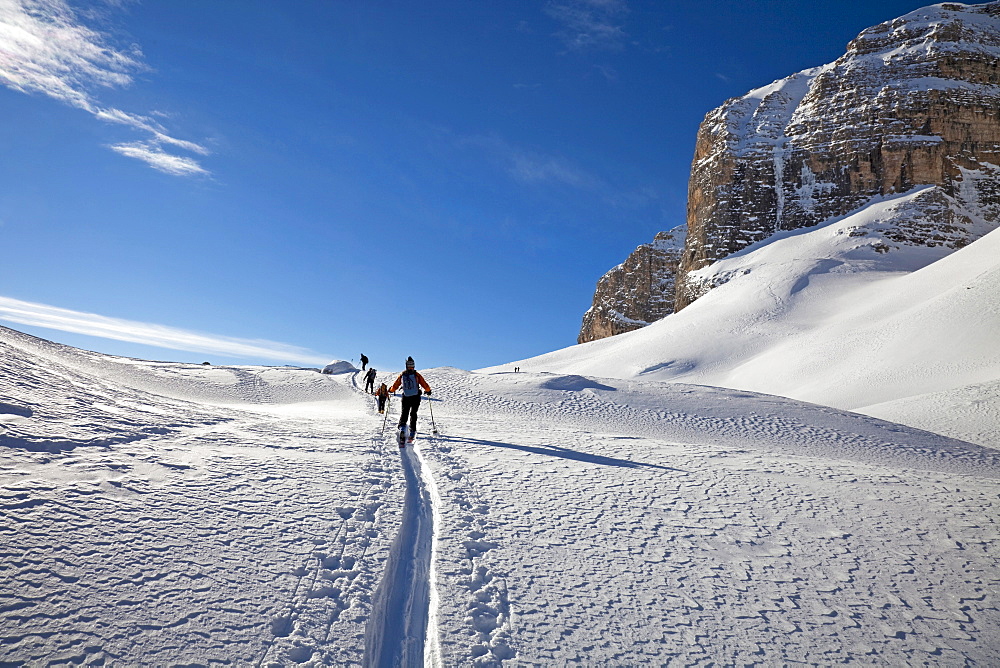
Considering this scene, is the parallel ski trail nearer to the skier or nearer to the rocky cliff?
the skier

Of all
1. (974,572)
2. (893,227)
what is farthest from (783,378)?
(893,227)

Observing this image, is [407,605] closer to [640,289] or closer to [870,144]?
[870,144]

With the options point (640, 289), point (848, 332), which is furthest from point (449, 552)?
point (640, 289)

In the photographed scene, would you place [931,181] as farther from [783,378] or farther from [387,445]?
[387,445]

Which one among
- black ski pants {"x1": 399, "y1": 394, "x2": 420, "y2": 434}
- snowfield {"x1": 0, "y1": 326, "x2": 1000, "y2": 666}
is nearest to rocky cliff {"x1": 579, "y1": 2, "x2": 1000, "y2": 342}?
black ski pants {"x1": 399, "y1": 394, "x2": 420, "y2": 434}

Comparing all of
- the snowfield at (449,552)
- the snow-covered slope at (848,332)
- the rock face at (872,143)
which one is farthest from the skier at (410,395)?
the rock face at (872,143)

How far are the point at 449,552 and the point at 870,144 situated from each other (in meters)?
87.9

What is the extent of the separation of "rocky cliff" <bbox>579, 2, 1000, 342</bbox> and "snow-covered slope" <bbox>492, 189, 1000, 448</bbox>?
10.5ft

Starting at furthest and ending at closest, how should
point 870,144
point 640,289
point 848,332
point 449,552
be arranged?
point 640,289, point 870,144, point 848,332, point 449,552

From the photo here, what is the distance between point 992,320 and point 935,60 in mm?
70365

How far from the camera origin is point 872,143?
68312mm

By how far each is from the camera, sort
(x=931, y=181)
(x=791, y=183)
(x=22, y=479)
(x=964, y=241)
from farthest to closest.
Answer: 1. (x=791, y=183)
2. (x=931, y=181)
3. (x=964, y=241)
4. (x=22, y=479)

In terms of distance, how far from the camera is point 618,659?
3205 mm

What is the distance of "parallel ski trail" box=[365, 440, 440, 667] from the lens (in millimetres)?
3098
